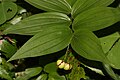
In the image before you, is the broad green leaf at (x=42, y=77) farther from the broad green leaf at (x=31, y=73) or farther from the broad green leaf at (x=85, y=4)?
the broad green leaf at (x=85, y=4)

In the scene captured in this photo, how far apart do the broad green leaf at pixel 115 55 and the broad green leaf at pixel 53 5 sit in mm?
408

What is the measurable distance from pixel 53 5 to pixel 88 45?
0.37 m

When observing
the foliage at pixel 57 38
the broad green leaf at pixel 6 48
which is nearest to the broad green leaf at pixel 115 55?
the foliage at pixel 57 38

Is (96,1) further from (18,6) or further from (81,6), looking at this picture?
(18,6)

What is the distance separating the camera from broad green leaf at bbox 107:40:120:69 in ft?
6.86

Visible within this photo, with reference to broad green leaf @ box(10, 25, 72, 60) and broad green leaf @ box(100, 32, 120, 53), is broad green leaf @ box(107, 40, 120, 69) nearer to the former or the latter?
broad green leaf @ box(100, 32, 120, 53)

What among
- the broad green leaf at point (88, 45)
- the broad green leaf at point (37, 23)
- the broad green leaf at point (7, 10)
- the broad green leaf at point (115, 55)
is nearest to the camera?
the broad green leaf at point (88, 45)

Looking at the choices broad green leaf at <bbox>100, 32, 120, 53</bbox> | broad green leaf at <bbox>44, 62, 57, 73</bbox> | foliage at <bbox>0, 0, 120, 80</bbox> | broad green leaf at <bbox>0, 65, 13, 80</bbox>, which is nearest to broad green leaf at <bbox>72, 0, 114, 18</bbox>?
foliage at <bbox>0, 0, 120, 80</bbox>

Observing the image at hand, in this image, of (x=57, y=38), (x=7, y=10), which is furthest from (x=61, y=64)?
(x=7, y=10)

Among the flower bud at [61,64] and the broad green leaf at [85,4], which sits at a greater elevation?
the broad green leaf at [85,4]

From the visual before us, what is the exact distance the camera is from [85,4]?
2.00 metres

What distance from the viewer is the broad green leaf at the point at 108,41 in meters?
2.14

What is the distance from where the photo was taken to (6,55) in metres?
2.25

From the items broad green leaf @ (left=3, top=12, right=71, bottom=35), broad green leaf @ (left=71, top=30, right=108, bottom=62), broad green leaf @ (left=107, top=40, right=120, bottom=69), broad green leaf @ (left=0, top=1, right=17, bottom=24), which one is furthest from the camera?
broad green leaf @ (left=0, top=1, right=17, bottom=24)
